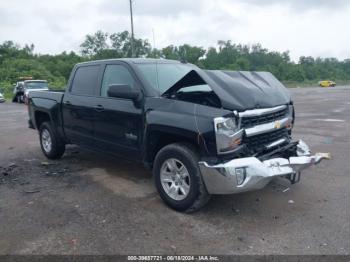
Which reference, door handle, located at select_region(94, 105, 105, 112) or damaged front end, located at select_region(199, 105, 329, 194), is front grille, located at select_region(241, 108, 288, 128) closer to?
damaged front end, located at select_region(199, 105, 329, 194)

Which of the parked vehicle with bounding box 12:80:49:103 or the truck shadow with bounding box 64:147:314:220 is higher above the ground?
the parked vehicle with bounding box 12:80:49:103

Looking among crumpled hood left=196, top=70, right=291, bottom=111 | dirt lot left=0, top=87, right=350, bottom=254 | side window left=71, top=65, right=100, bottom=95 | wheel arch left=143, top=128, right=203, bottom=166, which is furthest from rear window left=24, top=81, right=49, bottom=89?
crumpled hood left=196, top=70, right=291, bottom=111

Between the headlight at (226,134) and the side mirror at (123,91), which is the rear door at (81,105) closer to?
the side mirror at (123,91)

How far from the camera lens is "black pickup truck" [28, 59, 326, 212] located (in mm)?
3949

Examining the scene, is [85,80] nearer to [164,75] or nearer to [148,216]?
[164,75]

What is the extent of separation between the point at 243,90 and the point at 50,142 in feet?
14.0

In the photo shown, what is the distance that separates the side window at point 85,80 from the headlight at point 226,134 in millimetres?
2608

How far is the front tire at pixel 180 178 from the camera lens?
4.10 metres

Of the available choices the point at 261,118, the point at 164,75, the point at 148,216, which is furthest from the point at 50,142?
the point at 261,118

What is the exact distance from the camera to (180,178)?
4.34 meters

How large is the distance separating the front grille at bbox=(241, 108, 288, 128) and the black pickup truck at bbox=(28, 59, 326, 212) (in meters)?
0.01

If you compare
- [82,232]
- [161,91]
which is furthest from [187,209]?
[161,91]

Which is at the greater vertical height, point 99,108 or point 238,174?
Answer: point 99,108

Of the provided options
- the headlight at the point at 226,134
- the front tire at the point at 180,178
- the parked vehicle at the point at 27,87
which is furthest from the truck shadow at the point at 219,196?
the parked vehicle at the point at 27,87
